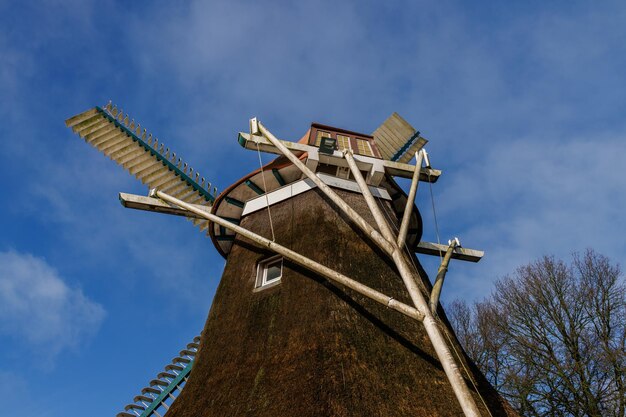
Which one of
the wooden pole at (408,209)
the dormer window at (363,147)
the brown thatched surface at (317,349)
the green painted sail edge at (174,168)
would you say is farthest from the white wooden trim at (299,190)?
the green painted sail edge at (174,168)

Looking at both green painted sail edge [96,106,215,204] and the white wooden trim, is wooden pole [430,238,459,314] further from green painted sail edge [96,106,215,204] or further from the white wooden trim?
green painted sail edge [96,106,215,204]

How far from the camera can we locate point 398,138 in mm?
12438

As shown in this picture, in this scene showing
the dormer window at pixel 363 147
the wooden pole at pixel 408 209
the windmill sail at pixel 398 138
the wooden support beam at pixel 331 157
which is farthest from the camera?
the windmill sail at pixel 398 138

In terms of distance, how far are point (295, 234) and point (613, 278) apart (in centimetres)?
1060

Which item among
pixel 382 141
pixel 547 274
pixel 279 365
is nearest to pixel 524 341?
pixel 547 274

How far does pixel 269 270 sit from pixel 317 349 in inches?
90.4

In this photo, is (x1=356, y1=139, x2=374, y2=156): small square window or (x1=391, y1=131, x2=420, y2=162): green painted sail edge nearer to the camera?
(x1=356, y1=139, x2=374, y2=156): small square window

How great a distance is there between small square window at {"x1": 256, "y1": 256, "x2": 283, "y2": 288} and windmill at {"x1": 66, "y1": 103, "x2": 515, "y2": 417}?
0.06 feet

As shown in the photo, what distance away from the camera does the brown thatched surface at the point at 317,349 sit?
4.93 metres

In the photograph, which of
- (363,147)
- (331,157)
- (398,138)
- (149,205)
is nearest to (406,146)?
(398,138)

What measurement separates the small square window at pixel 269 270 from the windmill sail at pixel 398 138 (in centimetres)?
537

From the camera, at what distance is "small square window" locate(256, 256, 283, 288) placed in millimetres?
7296

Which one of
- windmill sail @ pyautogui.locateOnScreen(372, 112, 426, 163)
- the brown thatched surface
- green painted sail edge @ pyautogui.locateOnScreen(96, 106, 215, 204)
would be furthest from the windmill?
green painted sail edge @ pyautogui.locateOnScreen(96, 106, 215, 204)

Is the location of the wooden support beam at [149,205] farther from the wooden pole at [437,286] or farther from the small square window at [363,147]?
the wooden pole at [437,286]
